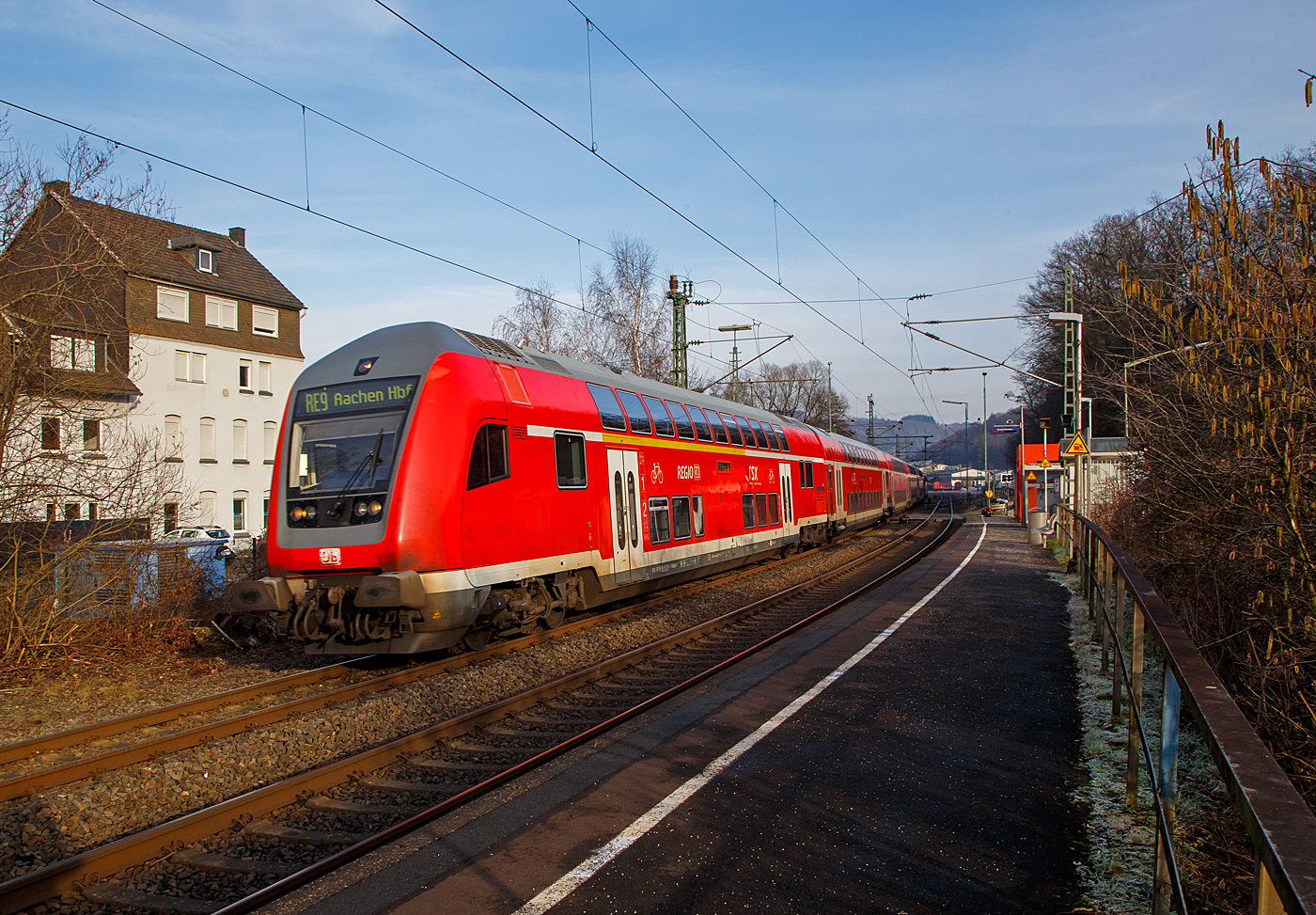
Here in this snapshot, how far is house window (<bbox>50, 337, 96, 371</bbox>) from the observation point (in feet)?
34.4

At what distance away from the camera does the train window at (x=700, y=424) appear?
1487 centimetres

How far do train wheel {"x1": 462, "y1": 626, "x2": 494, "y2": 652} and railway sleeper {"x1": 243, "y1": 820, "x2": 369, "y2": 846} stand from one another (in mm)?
4395

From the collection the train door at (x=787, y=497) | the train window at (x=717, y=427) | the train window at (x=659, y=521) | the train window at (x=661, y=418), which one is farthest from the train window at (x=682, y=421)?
the train door at (x=787, y=497)

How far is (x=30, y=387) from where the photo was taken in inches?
395

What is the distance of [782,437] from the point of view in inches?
781

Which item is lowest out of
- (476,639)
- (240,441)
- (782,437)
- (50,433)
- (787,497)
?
(476,639)

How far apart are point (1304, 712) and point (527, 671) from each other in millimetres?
6519

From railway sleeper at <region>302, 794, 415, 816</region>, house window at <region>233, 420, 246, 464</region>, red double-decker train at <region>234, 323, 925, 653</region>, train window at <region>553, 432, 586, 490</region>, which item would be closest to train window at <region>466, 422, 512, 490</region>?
red double-decker train at <region>234, 323, 925, 653</region>

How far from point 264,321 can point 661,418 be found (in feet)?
94.4

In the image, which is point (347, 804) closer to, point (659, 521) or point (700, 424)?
point (659, 521)

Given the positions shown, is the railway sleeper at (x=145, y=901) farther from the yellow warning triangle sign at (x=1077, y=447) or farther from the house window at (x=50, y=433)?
the yellow warning triangle sign at (x=1077, y=447)

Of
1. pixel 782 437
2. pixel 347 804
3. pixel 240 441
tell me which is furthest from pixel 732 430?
pixel 240 441

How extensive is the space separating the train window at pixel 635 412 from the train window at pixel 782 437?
7065 mm

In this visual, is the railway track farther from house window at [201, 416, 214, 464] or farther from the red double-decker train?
house window at [201, 416, 214, 464]
